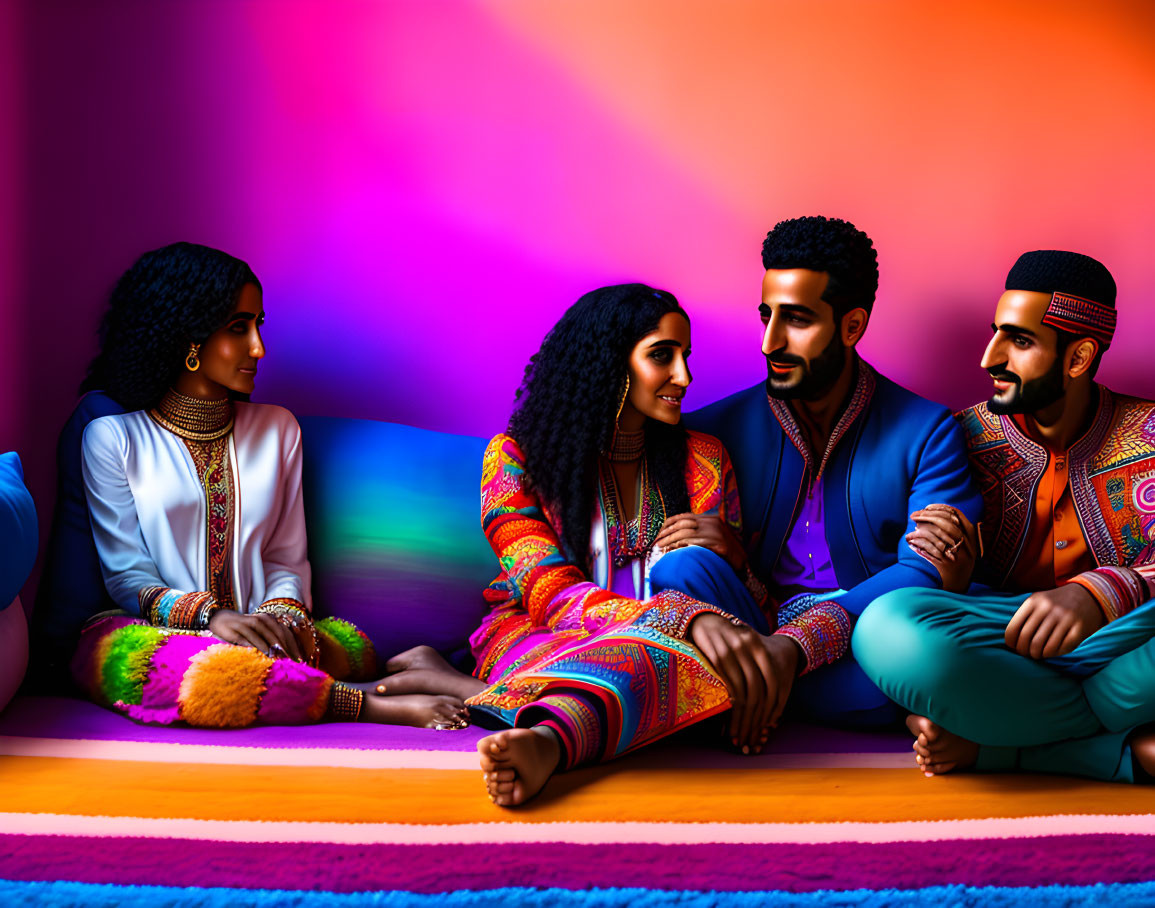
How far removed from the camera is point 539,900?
4.63ft

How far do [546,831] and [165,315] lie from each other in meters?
1.65

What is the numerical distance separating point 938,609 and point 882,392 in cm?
80

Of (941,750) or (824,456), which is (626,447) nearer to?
(824,456)

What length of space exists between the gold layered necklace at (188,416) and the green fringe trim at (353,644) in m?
0.57

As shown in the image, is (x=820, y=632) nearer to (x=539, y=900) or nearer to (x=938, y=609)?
(x=938, y=609)

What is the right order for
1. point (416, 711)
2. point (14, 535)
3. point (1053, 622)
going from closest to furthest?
point (1053, 622) < point (14, 535) < point (416, 711)

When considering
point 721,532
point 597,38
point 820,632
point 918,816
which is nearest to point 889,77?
point 597,38

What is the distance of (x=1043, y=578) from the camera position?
2455 mm

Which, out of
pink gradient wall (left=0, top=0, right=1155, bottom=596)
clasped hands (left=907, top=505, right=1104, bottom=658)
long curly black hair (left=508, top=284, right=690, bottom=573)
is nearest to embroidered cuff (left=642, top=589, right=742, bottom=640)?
long curly black hair (left=508, top=284, right=690, bottom=573)

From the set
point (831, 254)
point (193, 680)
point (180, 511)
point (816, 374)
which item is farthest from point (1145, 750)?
point (180, 511)

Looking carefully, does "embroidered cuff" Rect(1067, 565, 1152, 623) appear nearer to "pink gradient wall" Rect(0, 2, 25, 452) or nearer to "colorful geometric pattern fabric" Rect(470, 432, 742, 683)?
"colorful geometric pattern fabric" Rect(470, 432, 742, 683)

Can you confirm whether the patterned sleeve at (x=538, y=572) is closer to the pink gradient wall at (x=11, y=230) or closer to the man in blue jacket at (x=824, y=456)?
the man in blue jacket at (x=824, y=456)

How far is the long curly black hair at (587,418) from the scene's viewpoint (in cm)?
246

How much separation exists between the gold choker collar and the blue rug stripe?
129 centimetres
